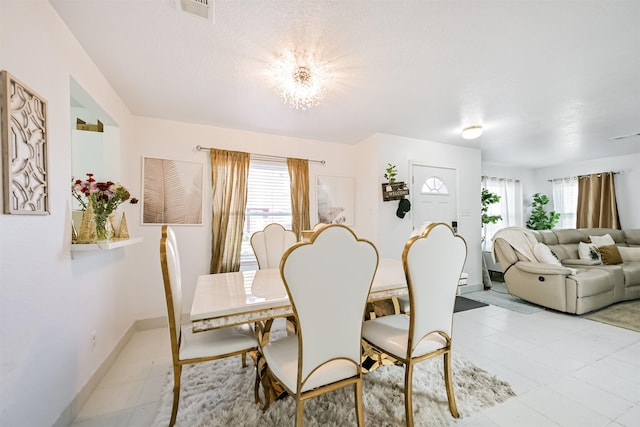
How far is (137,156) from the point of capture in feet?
9.39

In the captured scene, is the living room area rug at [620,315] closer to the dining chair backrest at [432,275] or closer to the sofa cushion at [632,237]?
the sofa cushion at [632,237]

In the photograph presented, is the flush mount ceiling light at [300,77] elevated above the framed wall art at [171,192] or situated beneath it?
elevated above

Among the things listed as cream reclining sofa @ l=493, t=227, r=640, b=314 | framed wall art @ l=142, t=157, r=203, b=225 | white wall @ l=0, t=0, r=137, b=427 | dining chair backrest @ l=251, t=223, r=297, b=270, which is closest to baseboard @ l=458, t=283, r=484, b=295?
cream reclining sofa @ l=493, t=227, r=640, b=314

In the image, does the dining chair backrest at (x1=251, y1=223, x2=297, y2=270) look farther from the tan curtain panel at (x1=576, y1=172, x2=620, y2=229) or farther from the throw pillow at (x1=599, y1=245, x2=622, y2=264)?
the tan curtain panel at (x1=576, y1=172, x2=620, y2=229)

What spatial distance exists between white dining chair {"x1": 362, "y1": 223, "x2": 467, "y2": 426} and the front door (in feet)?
8.18

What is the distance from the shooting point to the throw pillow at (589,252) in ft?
13.0

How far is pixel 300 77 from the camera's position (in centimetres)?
199

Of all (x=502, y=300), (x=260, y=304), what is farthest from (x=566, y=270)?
(x=260, y=304)

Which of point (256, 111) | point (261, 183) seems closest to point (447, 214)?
point (261, 183)

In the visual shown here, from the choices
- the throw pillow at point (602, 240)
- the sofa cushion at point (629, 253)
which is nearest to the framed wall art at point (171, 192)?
the throw pillow at point (602, 240)

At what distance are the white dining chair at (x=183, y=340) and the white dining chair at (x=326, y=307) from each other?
39 cm

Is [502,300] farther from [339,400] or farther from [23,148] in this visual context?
[23,148]

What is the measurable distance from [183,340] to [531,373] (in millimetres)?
2582

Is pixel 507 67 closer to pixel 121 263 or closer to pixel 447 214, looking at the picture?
pixel 447 214
